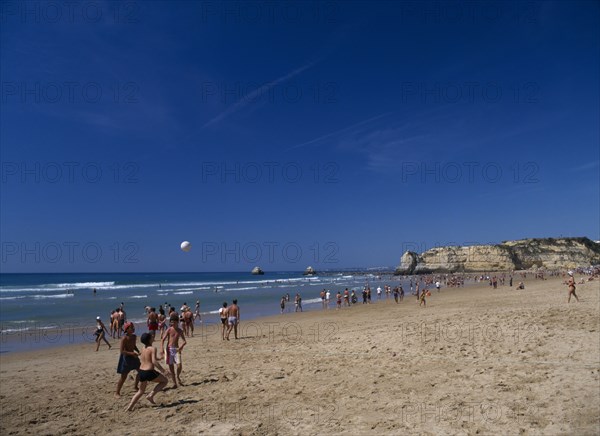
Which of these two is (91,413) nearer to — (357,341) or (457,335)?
(357,341)

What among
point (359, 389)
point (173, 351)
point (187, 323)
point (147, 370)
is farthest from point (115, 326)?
point (359, 389)

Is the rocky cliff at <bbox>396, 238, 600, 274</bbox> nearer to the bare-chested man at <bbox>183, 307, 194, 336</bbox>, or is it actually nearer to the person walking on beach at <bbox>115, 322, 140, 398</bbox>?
the bare-chested man at <bbox>183, 307, 194, 336</bbox>

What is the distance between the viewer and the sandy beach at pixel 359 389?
5.95 m

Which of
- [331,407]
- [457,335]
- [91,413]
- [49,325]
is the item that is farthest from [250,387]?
[49,325]

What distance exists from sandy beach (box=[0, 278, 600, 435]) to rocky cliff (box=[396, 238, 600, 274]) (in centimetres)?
9166

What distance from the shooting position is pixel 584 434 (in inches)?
203

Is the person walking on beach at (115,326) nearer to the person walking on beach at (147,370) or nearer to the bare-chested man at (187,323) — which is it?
the bare-chested man at (187,323)

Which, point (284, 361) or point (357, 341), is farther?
point (357, 341)

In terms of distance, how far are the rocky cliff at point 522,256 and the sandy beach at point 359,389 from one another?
91655 millimetres

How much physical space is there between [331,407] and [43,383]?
793cm

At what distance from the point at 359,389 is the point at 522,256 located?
104 meters

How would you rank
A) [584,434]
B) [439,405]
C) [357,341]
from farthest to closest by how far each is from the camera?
[357,341]
[439,405]
[584,434]

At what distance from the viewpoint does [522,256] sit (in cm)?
9612

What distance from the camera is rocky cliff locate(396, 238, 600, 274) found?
3600 inches
